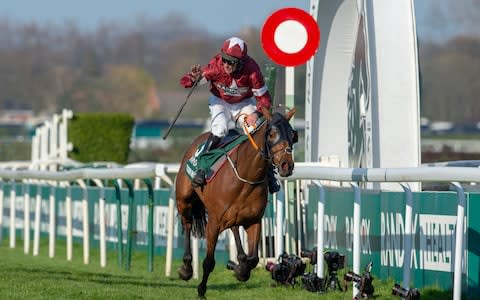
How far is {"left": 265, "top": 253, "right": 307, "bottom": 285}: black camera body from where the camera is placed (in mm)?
9266

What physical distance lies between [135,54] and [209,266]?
329 feet

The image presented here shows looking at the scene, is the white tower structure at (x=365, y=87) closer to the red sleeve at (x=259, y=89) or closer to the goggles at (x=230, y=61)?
the red sleeve at (x=259, y=89)

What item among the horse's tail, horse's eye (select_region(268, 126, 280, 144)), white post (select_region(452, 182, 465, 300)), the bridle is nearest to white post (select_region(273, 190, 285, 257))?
the horse's tail

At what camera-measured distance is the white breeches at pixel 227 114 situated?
9.12 meters

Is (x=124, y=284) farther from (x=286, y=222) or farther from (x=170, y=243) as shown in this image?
(x=286, y=222)

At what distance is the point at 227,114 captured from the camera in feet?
30.3

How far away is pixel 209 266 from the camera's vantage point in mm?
8742

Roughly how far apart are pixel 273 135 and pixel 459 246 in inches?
56.6

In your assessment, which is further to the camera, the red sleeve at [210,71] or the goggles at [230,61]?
the red sleeve at [210,71]

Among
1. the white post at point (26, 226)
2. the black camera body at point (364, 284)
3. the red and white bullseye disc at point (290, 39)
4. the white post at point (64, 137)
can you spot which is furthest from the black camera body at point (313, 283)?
the white post at point (64, 137)

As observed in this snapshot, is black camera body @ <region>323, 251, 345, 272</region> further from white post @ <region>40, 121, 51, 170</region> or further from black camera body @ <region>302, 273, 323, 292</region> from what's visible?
white post @ <region>40, 121, 51, 170</region>

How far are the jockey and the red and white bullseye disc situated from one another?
1.25 metres

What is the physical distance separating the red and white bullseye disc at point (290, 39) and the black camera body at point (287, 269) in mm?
1857

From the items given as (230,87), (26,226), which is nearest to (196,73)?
(230,87)
